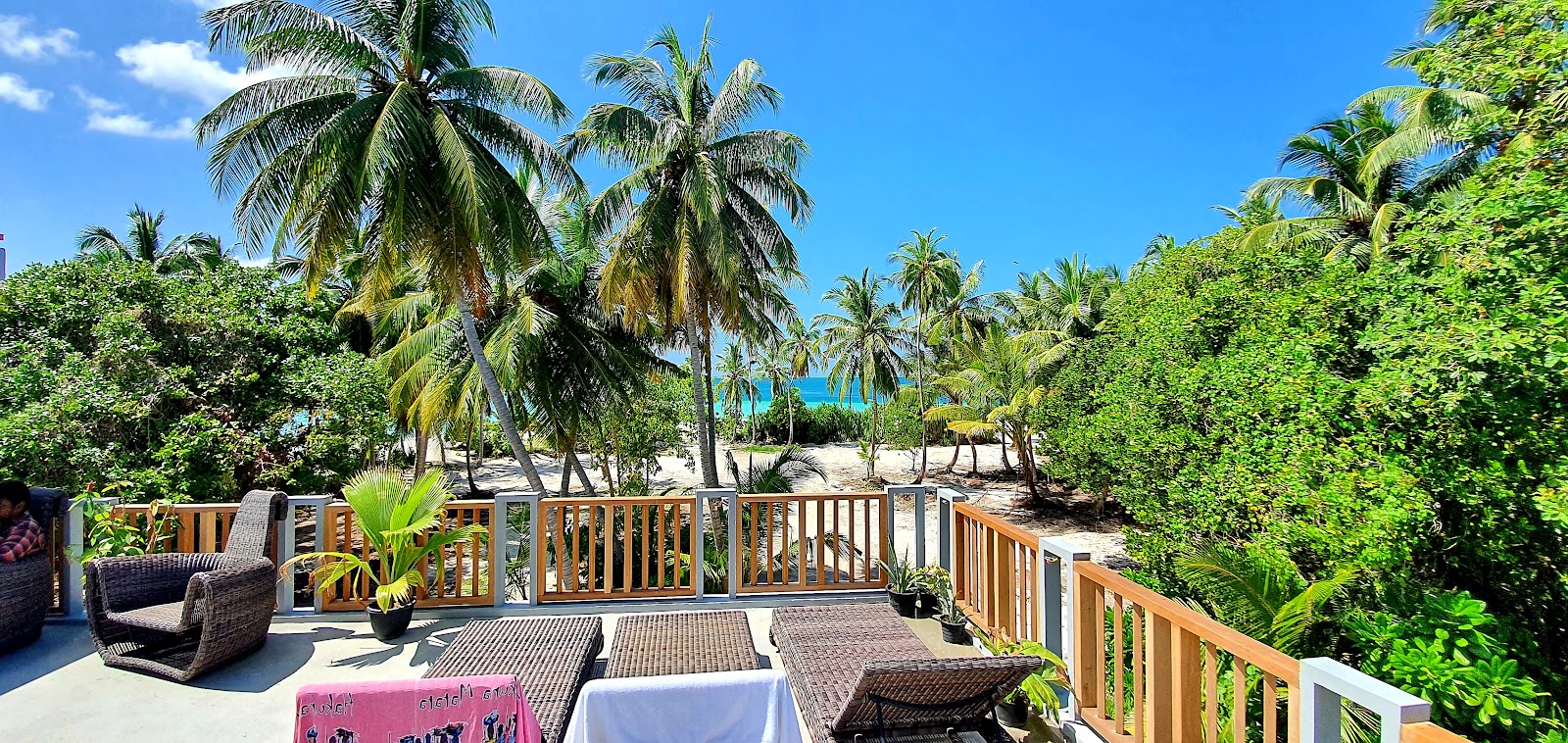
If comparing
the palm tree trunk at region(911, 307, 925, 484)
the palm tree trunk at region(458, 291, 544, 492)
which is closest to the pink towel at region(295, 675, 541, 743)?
the palm tree trunk at region(458, 291, 544, 492)

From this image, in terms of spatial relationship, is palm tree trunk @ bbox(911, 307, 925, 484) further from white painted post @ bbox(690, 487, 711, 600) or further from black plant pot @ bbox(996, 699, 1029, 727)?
black plant pot @ bbox(996, 699, 1029, 727)

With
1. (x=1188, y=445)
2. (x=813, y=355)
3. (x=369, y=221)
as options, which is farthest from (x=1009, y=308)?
(x=369, y=221)

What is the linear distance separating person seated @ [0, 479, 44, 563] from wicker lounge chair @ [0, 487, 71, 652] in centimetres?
6

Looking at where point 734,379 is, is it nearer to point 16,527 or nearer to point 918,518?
point 918,518

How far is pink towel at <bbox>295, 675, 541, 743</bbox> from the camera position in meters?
1.81

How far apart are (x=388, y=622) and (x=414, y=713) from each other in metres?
2.98

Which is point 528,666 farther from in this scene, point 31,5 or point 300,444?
point 31,5

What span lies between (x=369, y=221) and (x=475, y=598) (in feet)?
20.7

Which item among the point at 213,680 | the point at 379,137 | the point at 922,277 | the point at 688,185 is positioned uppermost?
the point at 922,277

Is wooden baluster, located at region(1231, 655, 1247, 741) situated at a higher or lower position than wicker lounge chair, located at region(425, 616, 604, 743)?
higher

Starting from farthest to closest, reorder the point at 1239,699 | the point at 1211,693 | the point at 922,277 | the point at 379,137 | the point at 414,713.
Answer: the point at 922,277 < the point at 379,137 < the point at 1211,693 < the point at 1239,699 < the point at 414,713

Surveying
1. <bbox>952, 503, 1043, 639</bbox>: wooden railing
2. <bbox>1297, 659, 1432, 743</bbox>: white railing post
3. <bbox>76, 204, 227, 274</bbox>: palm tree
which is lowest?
<bbox>952, 503, 1043, 639</bbox>: wooden railing

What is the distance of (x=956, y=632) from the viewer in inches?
158

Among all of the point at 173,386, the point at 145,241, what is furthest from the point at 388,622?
the point at 145,241
